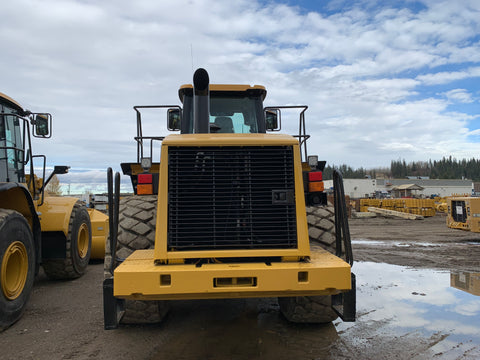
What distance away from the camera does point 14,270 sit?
4.54 metres

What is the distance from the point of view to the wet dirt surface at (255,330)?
3496mm

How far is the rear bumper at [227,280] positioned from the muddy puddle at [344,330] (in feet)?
2.74

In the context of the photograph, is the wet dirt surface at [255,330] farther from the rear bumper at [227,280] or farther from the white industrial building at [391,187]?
the white industrial building at [391,187]

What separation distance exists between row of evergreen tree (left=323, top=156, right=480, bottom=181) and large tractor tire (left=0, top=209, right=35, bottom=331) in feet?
295

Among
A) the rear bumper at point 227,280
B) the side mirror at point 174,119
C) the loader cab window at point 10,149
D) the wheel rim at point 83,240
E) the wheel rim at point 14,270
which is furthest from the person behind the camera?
the wheel rim at point 83,240

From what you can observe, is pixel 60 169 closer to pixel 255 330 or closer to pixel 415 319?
pixel 255 330

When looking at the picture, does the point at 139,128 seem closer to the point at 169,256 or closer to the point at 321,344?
the point at 169,256

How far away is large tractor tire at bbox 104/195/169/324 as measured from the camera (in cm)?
377

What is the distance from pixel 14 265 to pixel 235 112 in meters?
3.22

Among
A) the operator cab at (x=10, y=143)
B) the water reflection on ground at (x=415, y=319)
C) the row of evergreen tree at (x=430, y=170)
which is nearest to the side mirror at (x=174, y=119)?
the operator cab at (x=10, y=143)

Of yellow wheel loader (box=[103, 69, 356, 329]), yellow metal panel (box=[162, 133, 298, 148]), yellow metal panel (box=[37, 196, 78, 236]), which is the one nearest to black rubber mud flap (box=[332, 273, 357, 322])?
yellow wheel loader (box=[103, 69, 356, 329])

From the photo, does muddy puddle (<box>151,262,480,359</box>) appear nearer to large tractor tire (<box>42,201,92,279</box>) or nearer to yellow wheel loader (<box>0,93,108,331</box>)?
yellow wheel loader (<box>0,93,108,331</box>)

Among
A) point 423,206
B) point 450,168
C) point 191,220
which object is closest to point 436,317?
point 191,220

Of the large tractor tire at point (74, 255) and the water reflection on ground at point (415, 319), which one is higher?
the large tractor tire at point (74, 255)
